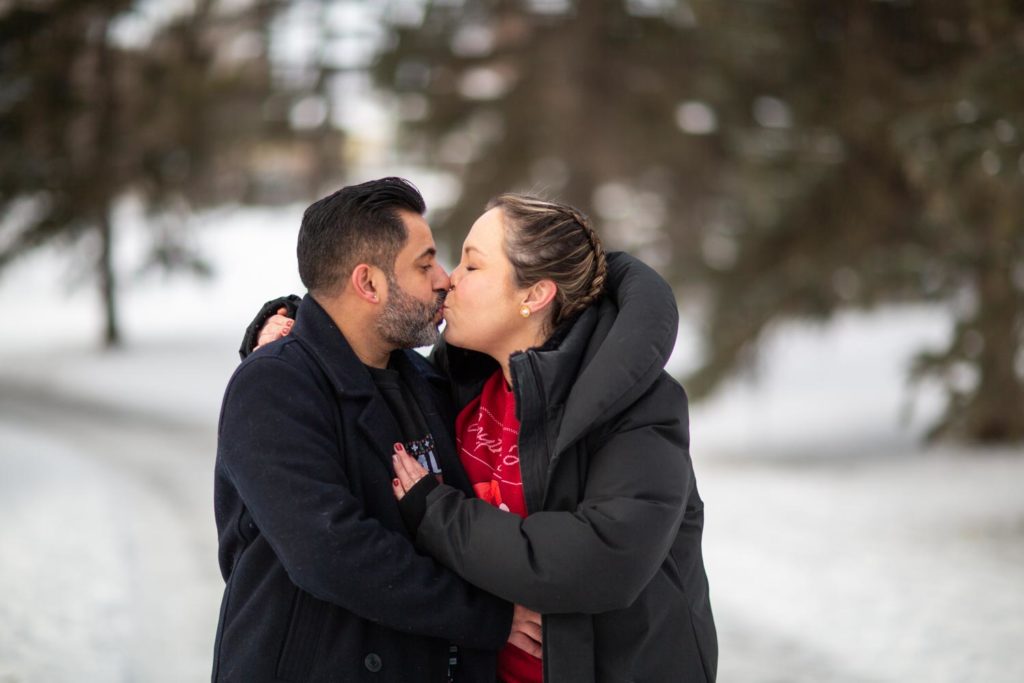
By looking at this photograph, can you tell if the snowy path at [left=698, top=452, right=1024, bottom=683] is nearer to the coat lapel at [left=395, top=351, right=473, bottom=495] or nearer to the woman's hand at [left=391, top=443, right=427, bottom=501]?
the coat lapel at [left=395, top=351, right=473, bottom=495]

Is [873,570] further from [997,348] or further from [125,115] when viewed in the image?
[125,115]

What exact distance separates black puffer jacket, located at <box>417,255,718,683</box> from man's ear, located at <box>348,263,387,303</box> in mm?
366

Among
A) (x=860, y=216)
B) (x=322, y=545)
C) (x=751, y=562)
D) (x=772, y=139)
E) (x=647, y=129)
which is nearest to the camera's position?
(x=322, y=545)

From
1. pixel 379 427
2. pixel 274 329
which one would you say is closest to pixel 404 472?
pixel 379 427

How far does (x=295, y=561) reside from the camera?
2.25m

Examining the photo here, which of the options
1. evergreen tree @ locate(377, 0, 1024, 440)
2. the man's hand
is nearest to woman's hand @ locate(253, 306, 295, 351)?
the man's hand

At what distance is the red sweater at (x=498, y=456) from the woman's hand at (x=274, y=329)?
1.59 ft

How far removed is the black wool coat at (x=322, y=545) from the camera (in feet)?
7.40

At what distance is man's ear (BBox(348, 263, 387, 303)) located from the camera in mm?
2527

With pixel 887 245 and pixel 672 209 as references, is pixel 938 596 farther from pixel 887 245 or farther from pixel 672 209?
pixel 672 209

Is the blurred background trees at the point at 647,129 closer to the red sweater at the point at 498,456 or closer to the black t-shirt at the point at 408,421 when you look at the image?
the red sweater at the point at 498,456

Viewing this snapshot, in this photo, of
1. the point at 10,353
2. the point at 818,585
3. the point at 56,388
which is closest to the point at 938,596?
the point at 818,585

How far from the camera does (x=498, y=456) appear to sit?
265cm

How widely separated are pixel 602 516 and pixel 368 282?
757 mm
